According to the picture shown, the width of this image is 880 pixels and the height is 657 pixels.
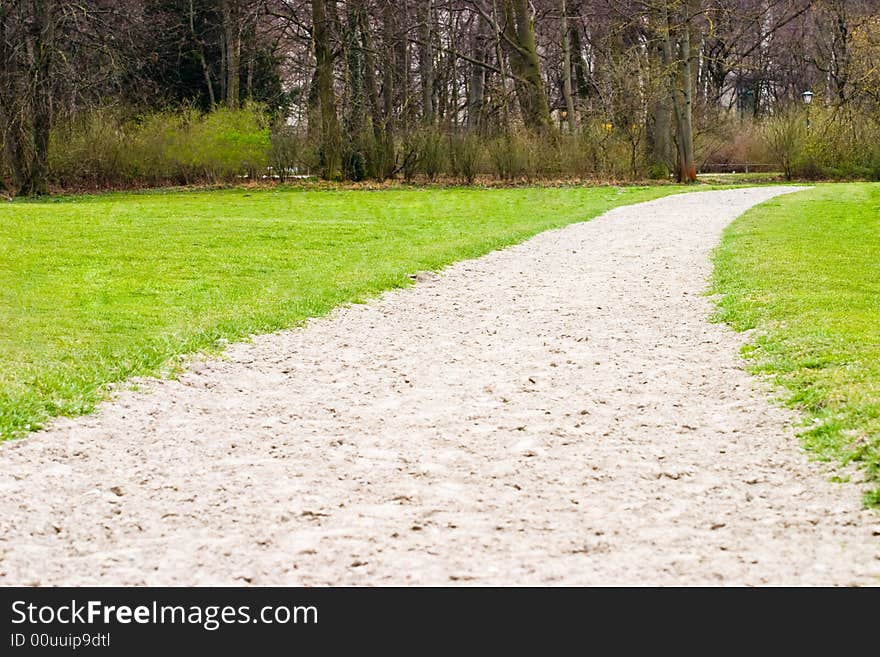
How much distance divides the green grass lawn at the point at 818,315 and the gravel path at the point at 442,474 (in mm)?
248

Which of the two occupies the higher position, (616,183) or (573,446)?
(616,183)

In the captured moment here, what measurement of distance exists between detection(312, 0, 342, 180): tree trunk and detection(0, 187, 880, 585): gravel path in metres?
26.8

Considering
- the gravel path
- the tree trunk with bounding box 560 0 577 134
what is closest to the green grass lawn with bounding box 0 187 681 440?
the gravel path

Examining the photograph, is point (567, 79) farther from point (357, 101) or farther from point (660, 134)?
point (357, 101)

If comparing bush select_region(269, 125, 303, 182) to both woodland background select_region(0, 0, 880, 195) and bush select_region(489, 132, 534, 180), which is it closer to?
woodland background select_region(0, 0, 880, 195)

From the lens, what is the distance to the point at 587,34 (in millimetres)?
45312

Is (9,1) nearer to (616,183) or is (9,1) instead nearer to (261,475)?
(616,183)

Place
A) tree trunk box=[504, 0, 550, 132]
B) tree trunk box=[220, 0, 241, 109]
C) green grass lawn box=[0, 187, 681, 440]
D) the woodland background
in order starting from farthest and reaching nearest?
1. tree trunk box=[220, 0, 241, 109]
2. tree trunk box=[504, 0, 550, 132]
3. the woodland background
4. green grass lawn box=[0, 187, 681, 440]

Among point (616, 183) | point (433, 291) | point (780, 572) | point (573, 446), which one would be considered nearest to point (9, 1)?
point (616, 183)

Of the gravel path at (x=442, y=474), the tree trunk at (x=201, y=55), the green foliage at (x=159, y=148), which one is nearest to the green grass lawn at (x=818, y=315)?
the gravel path at (x=442, y=474)

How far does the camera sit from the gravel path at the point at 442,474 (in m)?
3.88

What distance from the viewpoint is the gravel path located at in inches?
153

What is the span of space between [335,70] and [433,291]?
2939cm

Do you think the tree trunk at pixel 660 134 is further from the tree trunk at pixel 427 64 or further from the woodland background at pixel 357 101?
the tree trunk at pixel 427 64
